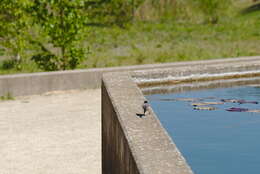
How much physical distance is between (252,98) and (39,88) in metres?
5.45

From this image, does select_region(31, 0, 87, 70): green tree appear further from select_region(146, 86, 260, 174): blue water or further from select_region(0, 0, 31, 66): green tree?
select_region(146, 86, 260, 174): blue water

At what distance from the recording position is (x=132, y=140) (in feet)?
14.1

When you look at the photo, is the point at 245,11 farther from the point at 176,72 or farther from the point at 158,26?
the point at 176,72

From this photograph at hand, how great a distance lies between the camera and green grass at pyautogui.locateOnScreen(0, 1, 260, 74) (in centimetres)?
1653

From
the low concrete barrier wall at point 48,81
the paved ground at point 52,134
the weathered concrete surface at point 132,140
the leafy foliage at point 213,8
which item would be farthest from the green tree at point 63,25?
the leafy foliage at point 213,8

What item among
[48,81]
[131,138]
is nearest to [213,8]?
[48,81]

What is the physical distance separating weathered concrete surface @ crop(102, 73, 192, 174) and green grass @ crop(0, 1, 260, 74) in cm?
762

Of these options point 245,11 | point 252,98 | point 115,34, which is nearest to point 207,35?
point 115,34

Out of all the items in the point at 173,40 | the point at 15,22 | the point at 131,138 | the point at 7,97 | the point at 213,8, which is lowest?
the point at 173,40

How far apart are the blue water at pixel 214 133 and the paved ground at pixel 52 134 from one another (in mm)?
1330

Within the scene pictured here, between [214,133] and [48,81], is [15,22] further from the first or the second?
[214,133]

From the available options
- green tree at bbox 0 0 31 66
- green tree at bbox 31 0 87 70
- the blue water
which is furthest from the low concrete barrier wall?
the blue water

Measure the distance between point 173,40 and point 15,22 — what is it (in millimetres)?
8311

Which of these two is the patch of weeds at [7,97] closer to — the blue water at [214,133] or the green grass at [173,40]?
the green grass at [173,40]
